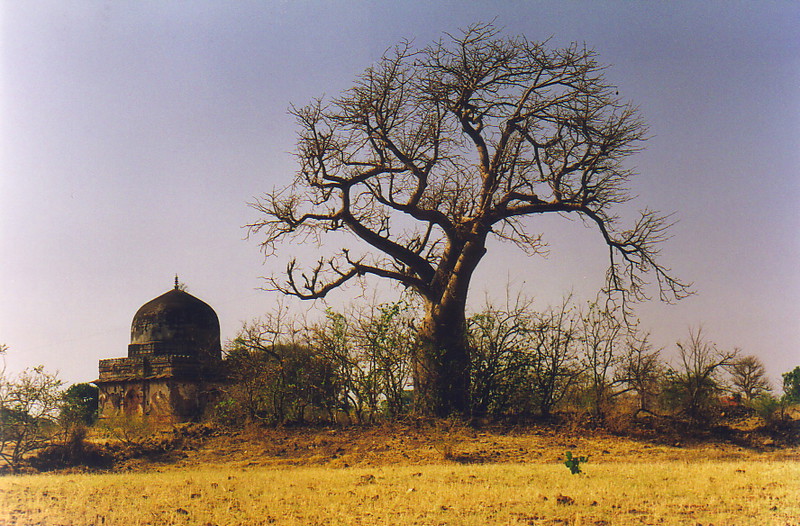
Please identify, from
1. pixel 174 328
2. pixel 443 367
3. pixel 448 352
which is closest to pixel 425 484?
pixel 443 367

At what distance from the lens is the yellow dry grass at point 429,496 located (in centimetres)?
640

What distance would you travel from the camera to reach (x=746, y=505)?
663cm

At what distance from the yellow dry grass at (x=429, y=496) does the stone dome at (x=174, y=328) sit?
56.9 feet

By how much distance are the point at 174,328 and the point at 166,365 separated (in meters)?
1.96

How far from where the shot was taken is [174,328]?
2712cm

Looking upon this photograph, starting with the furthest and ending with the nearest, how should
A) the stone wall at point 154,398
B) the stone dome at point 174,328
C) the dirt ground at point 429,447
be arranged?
the stone dome at point 174,328 → the stone wall at point 154,398 → the dirt ground at point 429,447

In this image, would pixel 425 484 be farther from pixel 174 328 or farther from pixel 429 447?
pixel 174 328

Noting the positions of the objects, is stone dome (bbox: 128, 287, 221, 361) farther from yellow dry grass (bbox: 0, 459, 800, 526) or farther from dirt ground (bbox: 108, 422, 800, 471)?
yellow dry grass (bbox: 0, 459, 800, 526)

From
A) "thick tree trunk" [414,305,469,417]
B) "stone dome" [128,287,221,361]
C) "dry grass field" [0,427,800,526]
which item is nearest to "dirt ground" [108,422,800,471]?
"dry grass field" [0,427,800,526]

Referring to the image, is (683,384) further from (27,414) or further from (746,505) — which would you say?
(27,414)

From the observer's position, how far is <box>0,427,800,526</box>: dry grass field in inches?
256

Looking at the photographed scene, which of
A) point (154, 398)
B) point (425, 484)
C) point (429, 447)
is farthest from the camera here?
point (154, 398)

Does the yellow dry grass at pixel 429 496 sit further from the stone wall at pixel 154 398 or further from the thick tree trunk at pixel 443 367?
the stone wall at pixel 154 398

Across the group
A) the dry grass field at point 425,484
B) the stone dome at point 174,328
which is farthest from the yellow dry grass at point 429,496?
the stone dome at point 174,328
